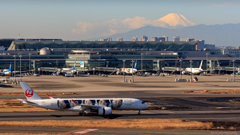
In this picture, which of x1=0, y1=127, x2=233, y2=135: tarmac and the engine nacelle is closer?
x1=0, y1=127, x2=233, y2=135: tarmac

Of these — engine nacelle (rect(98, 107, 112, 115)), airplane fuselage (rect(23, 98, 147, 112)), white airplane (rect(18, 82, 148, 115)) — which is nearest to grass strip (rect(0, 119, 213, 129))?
engine nacelle (rect(98, 107, 112, 115))

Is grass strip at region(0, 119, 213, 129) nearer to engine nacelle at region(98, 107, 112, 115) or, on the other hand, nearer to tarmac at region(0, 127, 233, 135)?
tarmac at region(0, 127, 233, 135)

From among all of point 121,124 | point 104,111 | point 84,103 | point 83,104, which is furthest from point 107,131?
point 84,103

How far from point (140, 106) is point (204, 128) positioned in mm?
16493

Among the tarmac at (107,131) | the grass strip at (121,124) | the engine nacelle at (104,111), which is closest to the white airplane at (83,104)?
the engine nacelle at (104,111)

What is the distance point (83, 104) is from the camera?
6297 centimetres

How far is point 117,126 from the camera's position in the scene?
53156 mm

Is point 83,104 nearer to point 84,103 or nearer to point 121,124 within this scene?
point 84,103

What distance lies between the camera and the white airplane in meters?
62.4

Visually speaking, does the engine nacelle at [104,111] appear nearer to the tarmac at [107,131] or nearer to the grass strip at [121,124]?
the grass strip at [121,124]

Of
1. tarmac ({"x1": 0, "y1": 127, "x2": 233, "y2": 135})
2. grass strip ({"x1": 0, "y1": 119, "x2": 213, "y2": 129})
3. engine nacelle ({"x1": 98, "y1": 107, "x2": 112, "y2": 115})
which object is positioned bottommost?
tarmac ({"x1": 0, "y1": 127, "x2": 233, "y2": 135})

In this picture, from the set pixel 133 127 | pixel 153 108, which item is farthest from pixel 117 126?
pixel 153 108

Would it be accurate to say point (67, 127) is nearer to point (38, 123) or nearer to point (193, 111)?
point (38, 123)

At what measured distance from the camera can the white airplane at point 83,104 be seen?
62406mm
